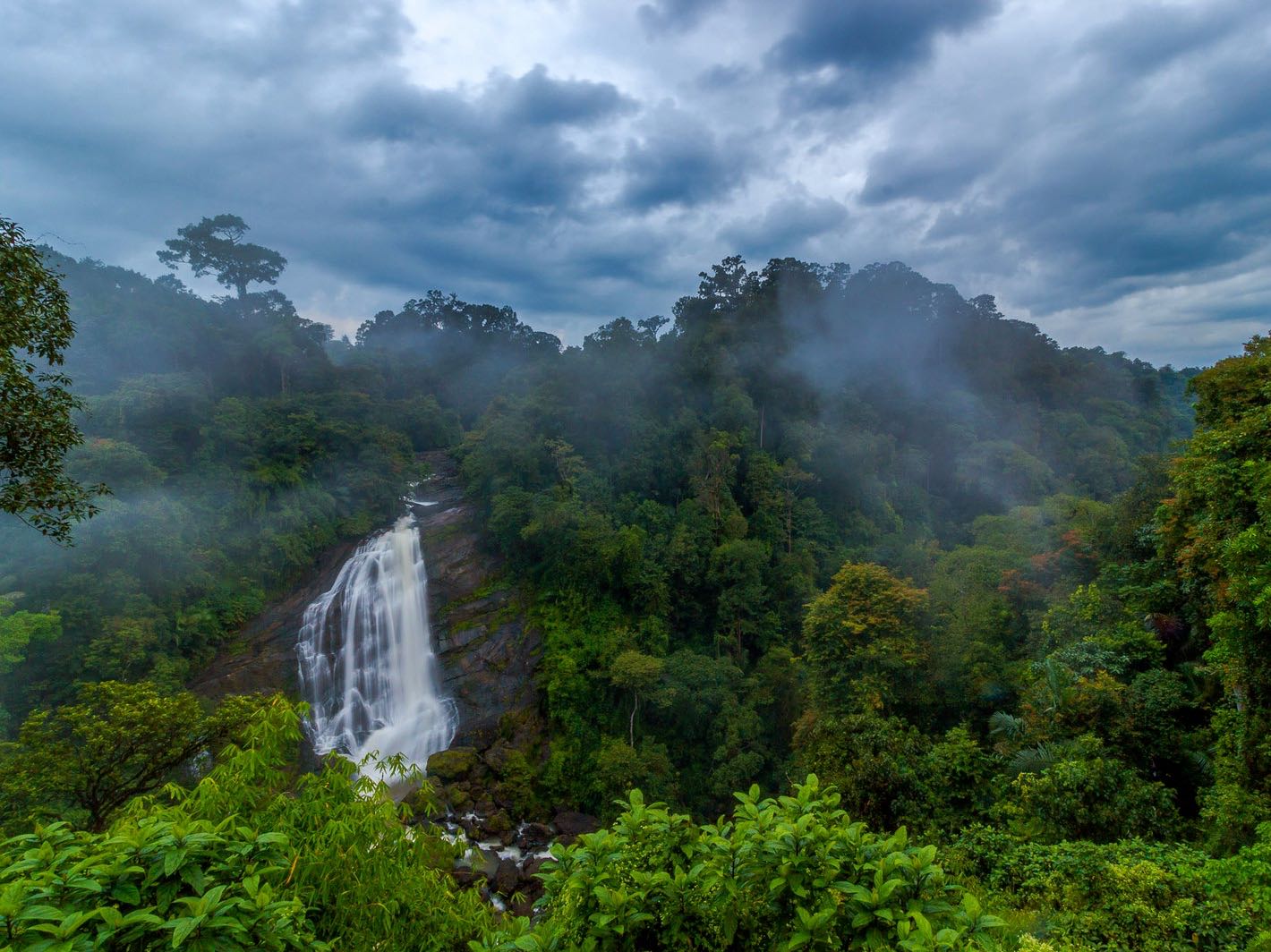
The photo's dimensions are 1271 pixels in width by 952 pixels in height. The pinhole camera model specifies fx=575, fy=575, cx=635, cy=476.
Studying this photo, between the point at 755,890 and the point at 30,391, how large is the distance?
6.75 m

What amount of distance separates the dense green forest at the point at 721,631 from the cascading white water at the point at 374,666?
7.90 feet

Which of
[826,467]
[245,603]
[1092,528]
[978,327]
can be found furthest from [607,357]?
[978,327]

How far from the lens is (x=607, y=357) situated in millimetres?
28203

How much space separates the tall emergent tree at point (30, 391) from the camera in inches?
180

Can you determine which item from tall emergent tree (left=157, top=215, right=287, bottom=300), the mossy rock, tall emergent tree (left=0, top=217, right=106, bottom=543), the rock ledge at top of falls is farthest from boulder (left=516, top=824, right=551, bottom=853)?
tall emergent tree (left=157, top=215, right=287, bottom=300)

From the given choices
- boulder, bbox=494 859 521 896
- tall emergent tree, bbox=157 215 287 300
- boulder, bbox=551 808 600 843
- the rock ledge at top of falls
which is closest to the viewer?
boulder, bbox=494 859 521 896

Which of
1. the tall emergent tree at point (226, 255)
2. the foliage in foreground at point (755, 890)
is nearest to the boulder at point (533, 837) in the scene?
the foliage in foreground at point (755, 890)

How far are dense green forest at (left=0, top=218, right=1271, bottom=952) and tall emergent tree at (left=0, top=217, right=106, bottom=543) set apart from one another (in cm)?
328

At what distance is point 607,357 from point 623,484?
288 inches

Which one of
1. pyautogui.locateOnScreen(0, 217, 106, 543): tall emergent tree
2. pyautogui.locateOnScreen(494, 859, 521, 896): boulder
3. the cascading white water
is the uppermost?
pyautogui.locateOnScreen(0, 217, 106, 543): tall emergent tree

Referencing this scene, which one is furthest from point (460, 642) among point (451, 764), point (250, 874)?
point (250, 874)

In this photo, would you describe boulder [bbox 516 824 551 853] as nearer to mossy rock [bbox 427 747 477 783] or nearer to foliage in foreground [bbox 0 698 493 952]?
mossy rock [bbox 427 747 477 783]

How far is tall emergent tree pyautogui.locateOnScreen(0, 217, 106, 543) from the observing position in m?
4.58

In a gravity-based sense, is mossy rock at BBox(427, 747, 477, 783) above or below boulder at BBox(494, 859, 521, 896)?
above
